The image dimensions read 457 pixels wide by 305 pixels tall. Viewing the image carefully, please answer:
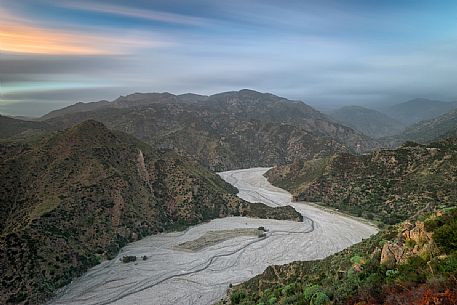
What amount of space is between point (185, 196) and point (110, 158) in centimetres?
1732

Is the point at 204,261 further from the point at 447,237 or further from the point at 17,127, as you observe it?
the point at 17,127

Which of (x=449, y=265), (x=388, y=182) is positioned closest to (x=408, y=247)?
(x=449, y=265)

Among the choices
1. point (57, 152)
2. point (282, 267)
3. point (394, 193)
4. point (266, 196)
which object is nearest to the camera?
point (282, 267)

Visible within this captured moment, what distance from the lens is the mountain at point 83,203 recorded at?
52.9m

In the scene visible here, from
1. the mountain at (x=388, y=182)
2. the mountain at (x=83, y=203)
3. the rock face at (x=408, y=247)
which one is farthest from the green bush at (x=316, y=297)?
the mountain at (x=388, y=182)

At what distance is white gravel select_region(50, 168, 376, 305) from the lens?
2019 inches

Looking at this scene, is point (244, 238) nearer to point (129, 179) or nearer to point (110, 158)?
point (129, 179)

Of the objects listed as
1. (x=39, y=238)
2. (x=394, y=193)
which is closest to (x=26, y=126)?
(x=39, y=238)

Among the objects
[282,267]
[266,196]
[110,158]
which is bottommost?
[266,196]

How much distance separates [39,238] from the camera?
56.2m

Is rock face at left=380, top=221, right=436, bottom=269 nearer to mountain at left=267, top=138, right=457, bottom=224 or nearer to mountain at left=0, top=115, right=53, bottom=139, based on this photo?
mountain at left=267, top=138, right=457, bottom=224

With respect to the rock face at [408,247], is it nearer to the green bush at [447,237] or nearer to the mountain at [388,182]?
the green bush at [447,237]

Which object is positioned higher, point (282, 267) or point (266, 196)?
point (282, 267)

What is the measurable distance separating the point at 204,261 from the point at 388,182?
48.8 meters
